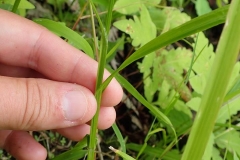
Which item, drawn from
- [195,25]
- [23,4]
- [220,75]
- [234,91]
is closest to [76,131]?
[23,4]

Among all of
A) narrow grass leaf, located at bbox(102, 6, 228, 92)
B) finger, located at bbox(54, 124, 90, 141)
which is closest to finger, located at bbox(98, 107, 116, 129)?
finger, located at bbox(54, 124, 90, 141)

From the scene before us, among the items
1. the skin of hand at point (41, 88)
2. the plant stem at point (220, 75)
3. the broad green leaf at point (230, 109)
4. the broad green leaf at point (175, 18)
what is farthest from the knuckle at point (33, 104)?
the broad green leaf at point (175, 18)

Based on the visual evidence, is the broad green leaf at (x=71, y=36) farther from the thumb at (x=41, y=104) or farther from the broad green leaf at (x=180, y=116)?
the broad green leaf at (x=180, y=116)

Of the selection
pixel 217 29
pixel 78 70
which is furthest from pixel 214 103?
pixel 217 29

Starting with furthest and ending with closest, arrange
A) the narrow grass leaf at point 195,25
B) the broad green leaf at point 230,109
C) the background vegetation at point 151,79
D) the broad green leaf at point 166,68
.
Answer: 1. the broad green leaf at point 166,68
2. the broad green leaf at point 230,109
3. the background vegetation at point 151,79
4. the narrow grass leaf at point 195,25

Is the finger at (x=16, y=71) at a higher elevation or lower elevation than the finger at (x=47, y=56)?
lower

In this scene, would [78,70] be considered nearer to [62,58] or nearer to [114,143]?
[62,58]

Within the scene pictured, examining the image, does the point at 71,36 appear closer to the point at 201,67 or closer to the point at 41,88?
the point at 41,88

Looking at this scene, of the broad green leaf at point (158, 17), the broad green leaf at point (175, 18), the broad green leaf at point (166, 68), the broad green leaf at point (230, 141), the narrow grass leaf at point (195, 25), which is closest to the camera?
the narrow grass leaf at point (195, 25)
